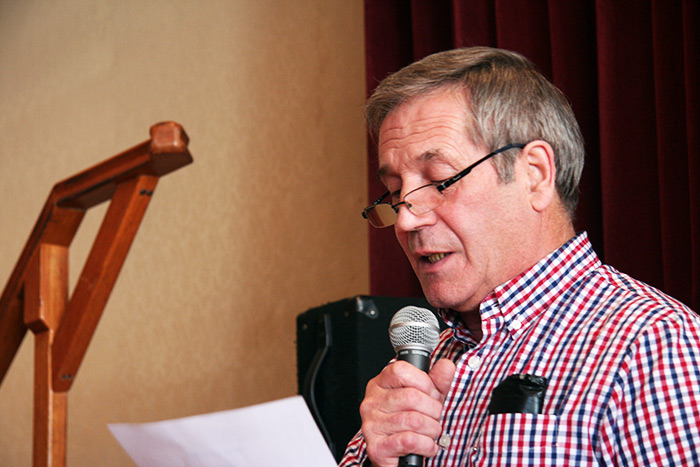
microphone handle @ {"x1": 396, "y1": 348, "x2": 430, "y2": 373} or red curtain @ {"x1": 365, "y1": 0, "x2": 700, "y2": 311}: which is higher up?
red curtain @ {"x1": 365, "y1": 0, "x2": 700, "y2": 311}

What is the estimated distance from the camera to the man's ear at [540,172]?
1.24m

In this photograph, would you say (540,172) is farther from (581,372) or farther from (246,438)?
(246,438)

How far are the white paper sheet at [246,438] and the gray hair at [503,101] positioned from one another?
52 centimetres

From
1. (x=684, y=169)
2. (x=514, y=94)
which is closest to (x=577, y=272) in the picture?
(x=514, y=94)

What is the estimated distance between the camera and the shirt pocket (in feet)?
3.13

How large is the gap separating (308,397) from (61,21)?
272cm

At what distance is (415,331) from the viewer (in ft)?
3.62

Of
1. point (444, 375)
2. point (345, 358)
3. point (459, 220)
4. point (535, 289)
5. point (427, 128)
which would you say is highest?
point (427, 128)

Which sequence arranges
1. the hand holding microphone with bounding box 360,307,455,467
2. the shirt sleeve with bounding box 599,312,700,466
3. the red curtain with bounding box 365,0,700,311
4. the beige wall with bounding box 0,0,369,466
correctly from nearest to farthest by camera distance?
the shirt sleeve with bounding box 599,312,700,466 → the hand holding microphone with bounding box 360,307,455,467 → the red curtain with bounding box 365,0,700,311 → the beige wall with bounding box 0,0,369,466

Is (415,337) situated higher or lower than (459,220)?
lower

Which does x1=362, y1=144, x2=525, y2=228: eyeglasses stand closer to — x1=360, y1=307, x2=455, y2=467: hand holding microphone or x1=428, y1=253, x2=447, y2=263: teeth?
x1=428, y1=253, x2=447, y2=263: teeth

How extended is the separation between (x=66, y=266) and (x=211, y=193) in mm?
1424

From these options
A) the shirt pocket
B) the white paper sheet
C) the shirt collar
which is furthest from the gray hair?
the white paper sheet

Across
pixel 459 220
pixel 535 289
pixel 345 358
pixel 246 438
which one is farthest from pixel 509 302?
pixel 345 358
